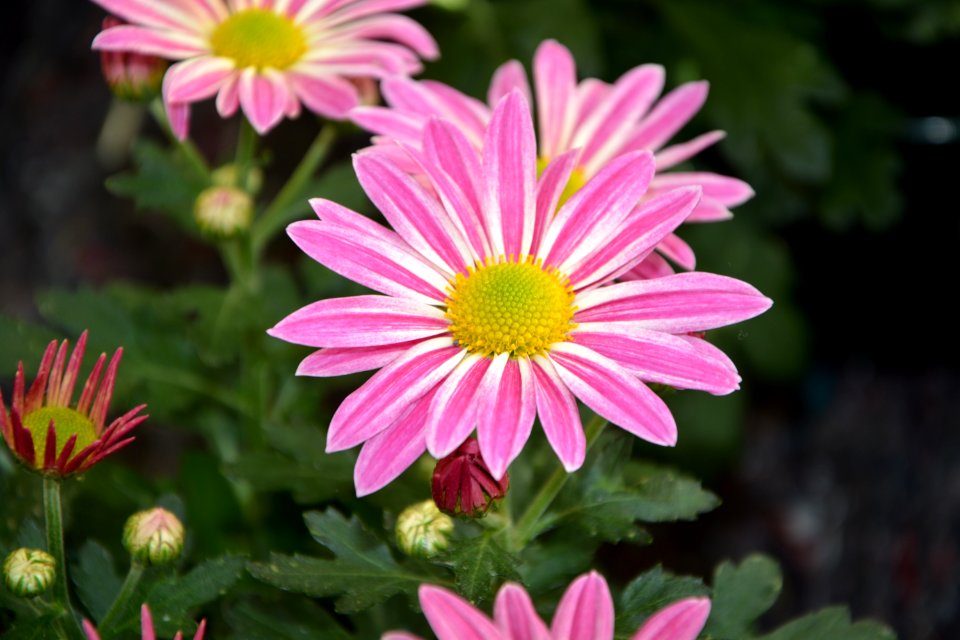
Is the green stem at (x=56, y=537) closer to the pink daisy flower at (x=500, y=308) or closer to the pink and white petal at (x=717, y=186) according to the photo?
the pink daisy flower at (x=500, y=308)

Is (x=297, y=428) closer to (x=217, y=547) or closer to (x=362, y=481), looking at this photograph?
(x=217, y=547)

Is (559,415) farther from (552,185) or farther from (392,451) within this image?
(552,185)

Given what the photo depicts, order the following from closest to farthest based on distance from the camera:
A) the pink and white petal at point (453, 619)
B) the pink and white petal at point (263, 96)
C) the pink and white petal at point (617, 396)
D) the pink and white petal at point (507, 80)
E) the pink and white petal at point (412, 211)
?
the pink and white petal at point (453, 619)
the pink and white petal at point (617, 396)
the pink and white petal at point (412, 211)
the pink and white petal at point (263, 96)
the pink and white petal at point (507, 80)

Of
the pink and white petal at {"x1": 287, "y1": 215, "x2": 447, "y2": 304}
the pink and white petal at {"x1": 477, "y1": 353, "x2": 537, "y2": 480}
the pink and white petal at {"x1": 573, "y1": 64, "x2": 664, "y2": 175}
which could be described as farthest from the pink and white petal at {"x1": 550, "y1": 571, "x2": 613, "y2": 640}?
the pink and white petal at {"x1": 573, "y1": 64, "x2": 664, "y2": 175}

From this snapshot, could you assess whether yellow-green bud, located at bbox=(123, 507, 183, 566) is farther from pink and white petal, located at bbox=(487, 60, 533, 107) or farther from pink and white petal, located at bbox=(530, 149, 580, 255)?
pink and white petal, located at bbox=(487, 60, 533, 107)

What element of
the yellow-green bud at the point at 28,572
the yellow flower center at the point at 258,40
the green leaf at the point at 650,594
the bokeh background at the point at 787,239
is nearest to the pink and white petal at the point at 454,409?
the green leaf at the point at 650,594

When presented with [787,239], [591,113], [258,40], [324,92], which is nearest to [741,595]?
[591,113]

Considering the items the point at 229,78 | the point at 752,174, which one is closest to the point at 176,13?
the point at 229,78

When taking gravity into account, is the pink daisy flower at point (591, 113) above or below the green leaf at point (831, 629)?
above
